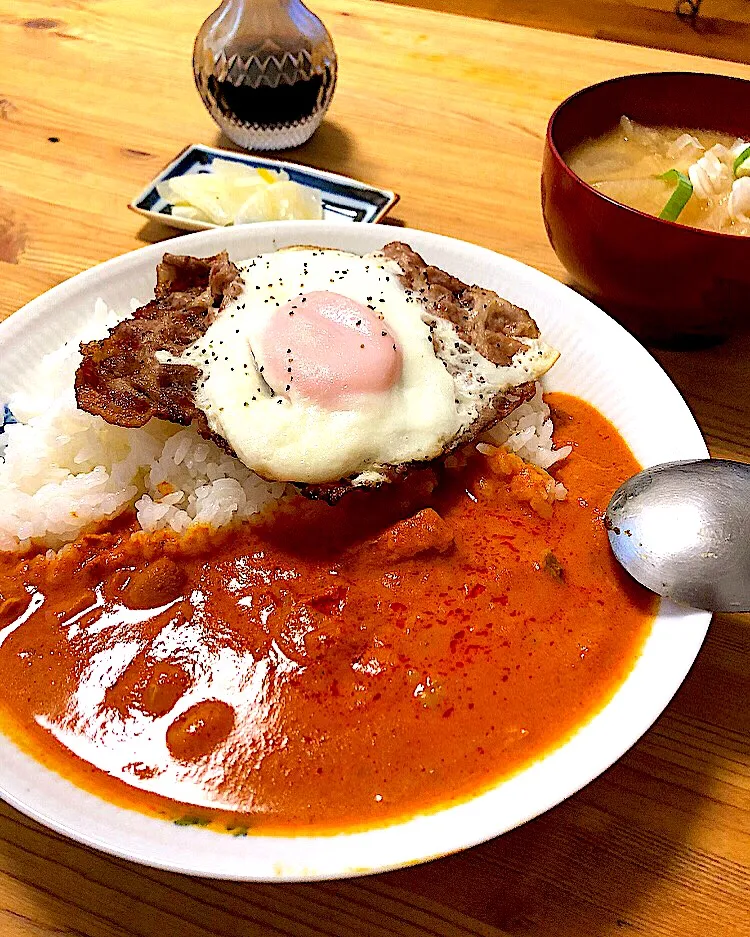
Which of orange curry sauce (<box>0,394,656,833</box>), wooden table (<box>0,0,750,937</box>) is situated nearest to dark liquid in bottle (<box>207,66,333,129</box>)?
wooden table (<box>0,0,750,937</box>)

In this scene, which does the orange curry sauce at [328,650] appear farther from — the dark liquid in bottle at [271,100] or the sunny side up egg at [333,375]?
the dark liquid in bottle at [271,100]

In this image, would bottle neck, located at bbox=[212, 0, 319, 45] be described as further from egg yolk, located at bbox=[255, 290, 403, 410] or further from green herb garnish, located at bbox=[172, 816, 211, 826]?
green herb garnish, located at bbox=[172, 816, 211, 826]

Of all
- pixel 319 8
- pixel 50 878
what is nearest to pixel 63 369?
pixel 50 878

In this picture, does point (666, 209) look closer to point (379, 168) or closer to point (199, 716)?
point (379, 168)

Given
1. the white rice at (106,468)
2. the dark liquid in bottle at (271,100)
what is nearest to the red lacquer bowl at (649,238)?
the white rice at (106,468)

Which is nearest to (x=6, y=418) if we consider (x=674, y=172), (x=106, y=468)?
(x=106, y=468)

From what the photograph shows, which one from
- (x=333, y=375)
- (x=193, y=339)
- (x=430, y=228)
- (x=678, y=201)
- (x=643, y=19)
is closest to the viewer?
(x=333, y=375)

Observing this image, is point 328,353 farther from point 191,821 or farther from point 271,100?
point 271,100
